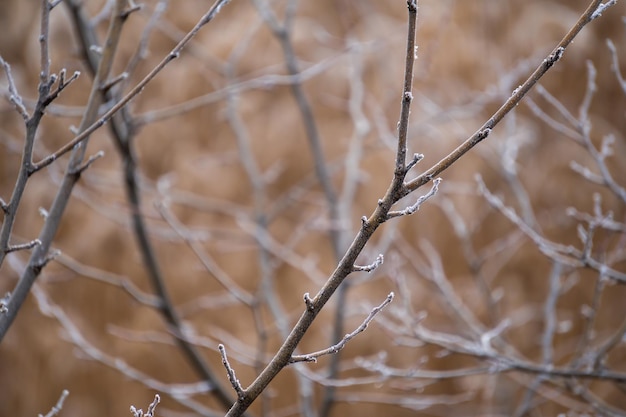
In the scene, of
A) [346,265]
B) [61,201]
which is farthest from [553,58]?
[61,201]

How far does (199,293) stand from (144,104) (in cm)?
98

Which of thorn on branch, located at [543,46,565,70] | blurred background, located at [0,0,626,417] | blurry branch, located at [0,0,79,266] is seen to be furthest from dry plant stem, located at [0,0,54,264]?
blurred background, located at [0,0,626,417]

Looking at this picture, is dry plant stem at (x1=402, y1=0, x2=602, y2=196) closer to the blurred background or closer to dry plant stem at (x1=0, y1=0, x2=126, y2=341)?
dry plant stem at (x1=0, y1=0, x2=126, y2=341)

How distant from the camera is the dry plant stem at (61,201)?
1011mm

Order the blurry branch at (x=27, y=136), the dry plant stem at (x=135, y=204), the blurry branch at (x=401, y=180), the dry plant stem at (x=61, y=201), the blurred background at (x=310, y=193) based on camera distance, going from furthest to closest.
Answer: the blurred background at (x=310, y=193) → the dry plant stem at (x=135, y=204) → the dry plant stem at (x=61, y=201) → the blurry branch at (x=27, y=136) → the blurry branch at (x=401, y=180)

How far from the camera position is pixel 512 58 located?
2.88m

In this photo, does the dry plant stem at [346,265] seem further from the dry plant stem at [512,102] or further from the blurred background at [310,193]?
the blurred background at [310,193]

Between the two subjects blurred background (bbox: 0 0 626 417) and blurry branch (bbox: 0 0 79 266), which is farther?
blurred background (bbox: 0 0 626 417)

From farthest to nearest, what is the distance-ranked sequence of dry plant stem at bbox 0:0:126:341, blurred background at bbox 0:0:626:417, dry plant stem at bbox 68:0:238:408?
blurred background at bbox 0:0:626:417, dry plant stem at bbox 68:0:238:408, dry plant stem at bbox 0:0:126:341

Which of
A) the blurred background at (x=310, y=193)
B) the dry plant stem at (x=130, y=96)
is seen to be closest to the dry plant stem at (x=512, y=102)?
the dry plant stem at (x=130, y=96)

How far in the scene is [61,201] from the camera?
3.54 feet

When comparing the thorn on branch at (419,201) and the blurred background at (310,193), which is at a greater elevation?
the blurred background at (310,193)

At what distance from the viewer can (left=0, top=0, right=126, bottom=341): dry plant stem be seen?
1011mm

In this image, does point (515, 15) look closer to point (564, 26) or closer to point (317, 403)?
point (564, 26)
